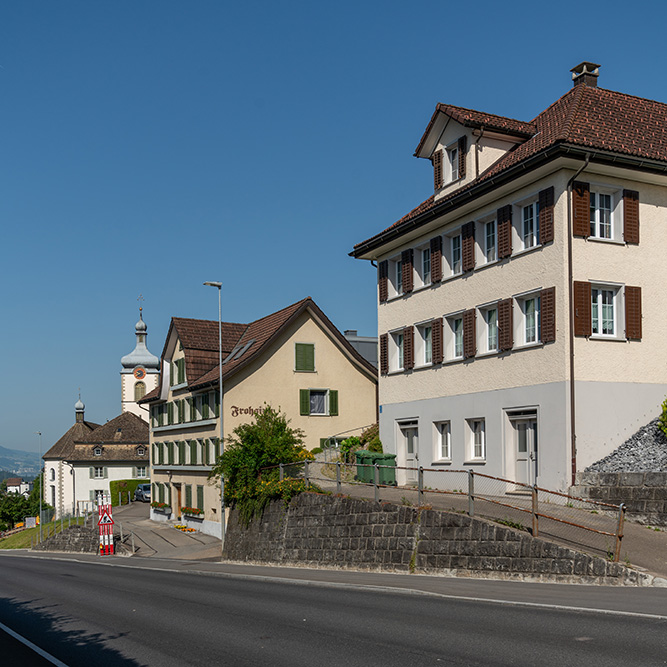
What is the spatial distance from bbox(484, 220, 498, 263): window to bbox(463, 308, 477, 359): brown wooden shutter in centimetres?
168

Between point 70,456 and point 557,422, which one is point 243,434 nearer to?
point 557,422

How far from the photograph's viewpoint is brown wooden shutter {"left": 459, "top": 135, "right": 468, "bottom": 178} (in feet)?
90.9

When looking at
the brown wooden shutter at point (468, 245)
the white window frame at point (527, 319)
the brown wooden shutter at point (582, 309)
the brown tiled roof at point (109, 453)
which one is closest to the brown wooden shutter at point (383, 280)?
the brown wooden shutter at point (468, 245)

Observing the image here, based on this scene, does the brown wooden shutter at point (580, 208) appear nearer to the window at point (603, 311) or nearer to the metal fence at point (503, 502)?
the window at point (603, 311)

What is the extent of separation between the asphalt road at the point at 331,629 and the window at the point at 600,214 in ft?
35.7

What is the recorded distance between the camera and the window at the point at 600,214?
76.1ft

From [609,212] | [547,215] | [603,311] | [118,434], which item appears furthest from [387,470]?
[118,434]

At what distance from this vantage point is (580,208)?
22.6 metres

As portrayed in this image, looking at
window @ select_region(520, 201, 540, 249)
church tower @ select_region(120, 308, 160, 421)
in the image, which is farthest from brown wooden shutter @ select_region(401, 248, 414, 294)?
church tower @ select_region(120, 308, 160, 421)

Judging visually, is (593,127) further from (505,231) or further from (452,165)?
(452,165)

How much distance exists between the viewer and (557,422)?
879 inches

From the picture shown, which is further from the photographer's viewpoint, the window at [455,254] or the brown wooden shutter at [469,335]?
the window at [455,254]

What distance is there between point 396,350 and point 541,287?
8908 mm

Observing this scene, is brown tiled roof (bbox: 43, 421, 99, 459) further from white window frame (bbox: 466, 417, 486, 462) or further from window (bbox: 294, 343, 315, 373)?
white window frame (bbox: 466, 417, 486, 462)
